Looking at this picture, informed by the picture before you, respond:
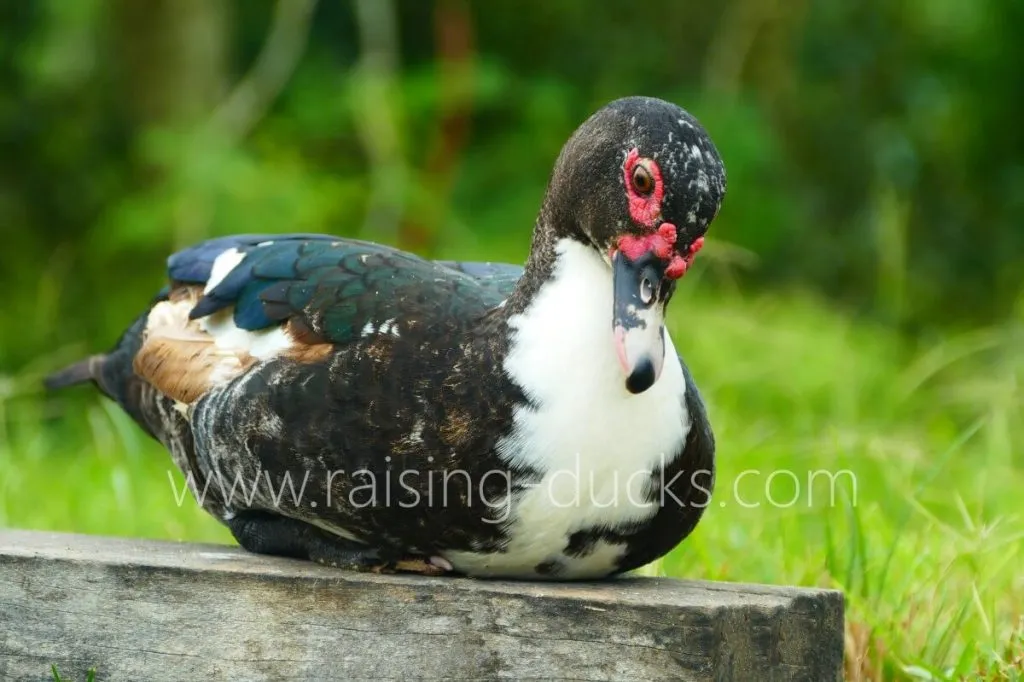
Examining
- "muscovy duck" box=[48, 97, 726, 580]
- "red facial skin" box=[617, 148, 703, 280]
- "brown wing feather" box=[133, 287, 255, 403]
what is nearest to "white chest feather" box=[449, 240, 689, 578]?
"muscovy duck" box=[48, 97, 726, 580]

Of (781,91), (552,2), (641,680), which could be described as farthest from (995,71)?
(641,680)

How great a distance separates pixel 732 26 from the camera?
8.57m

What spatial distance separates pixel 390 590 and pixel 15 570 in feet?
2.17

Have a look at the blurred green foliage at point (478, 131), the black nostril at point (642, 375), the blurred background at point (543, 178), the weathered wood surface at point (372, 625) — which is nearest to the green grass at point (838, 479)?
the blurred background at point (543, 178)

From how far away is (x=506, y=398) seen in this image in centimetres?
233

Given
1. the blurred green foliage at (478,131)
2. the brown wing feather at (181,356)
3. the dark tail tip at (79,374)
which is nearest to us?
the brown wing feather at (181,356)

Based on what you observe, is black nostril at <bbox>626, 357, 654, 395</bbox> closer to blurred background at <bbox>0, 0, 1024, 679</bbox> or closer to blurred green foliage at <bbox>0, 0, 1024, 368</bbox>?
blurred background at <bbox>0, 0, 1024, 679</bbox>

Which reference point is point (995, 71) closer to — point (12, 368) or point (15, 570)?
point (12, 368)

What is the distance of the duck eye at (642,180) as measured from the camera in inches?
88.4

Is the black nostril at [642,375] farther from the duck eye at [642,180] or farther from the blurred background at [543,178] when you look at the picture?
the blurred background at [543,178]

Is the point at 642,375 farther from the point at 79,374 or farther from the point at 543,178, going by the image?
the point at 543,178

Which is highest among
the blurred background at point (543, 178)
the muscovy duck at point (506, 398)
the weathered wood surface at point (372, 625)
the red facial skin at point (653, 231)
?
the blurred background at point (543, 178)

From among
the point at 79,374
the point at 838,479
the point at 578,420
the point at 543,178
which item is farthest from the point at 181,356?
the point at 543,178

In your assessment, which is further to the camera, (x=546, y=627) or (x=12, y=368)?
(x=12, y=368)
